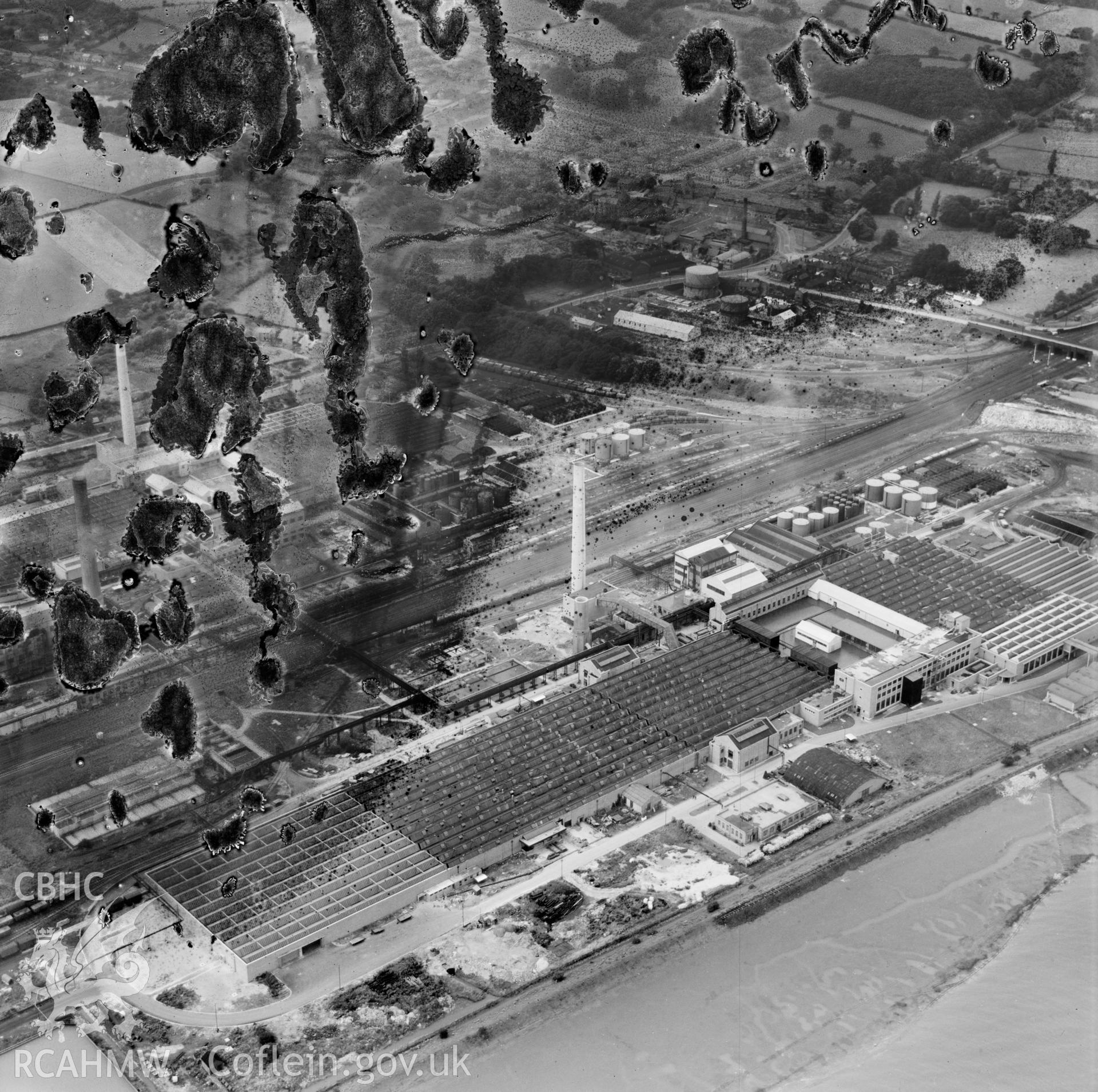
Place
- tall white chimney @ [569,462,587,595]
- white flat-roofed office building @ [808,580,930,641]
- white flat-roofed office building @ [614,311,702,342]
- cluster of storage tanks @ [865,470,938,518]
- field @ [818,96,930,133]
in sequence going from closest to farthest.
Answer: tall white chimney @ [569,462,587,595], white flat-roofed office building @ [808,580,930,641], cluster of storage tanks @ [865,470,938,518], white flat-roofed office building @ [614,311,702,342], field @ [818,96,930,133]

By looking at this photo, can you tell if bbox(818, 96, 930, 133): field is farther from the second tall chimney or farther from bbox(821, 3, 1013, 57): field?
the second tall chimney

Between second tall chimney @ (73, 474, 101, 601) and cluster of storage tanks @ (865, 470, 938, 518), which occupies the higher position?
second tall chimney @ (73, 474, 101, 601)

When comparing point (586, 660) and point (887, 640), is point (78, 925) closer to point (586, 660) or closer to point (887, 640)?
point (586, 660)

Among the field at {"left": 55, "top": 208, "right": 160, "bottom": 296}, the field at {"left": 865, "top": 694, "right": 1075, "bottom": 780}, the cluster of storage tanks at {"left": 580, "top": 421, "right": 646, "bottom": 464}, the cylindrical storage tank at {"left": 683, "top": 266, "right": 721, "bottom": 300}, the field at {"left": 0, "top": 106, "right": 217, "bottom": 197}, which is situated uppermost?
the field at {"left": 0, "top": 106, "right": 217, "bottom": 197}

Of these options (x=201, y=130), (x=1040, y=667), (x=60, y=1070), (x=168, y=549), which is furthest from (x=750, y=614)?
(x=60, y=1070)

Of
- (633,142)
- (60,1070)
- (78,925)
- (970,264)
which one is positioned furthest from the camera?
(970,264)

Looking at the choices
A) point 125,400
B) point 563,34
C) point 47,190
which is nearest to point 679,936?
point 125,400

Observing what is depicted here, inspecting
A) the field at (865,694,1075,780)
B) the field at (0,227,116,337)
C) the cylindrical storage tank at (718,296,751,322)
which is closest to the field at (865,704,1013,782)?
the field at (865,694,1075,780)
